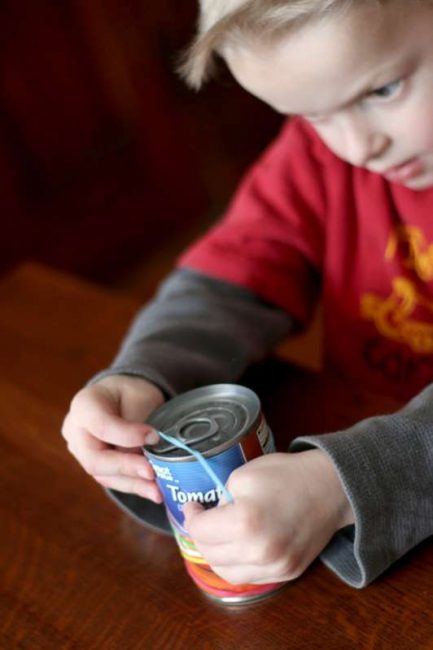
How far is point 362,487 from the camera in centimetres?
57

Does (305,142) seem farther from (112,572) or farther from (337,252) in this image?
(112,572)

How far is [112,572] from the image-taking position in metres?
0.68

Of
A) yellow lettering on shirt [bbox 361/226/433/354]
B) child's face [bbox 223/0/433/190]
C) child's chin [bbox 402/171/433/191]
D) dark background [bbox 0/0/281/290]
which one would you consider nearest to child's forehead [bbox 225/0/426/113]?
child's face [bbox 223/0/433/190]

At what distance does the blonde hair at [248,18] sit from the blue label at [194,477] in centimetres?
29

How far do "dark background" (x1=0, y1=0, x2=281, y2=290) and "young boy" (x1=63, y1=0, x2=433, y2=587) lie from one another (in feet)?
4.81

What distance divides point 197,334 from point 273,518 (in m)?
0.31

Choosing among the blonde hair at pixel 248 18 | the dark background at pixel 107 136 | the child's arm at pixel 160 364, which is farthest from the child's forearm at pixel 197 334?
the dark background at pixel 107 136

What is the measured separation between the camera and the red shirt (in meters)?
0.89

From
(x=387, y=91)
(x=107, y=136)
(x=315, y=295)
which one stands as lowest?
(x=107, y=136)

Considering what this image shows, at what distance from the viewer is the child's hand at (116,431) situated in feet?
2.13

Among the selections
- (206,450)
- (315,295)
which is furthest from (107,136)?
(206,450)

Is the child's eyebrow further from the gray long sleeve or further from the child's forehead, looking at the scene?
the gray long sleeve

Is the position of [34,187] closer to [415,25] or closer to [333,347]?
[333,347]

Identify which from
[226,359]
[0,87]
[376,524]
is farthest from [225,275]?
[0,87]
